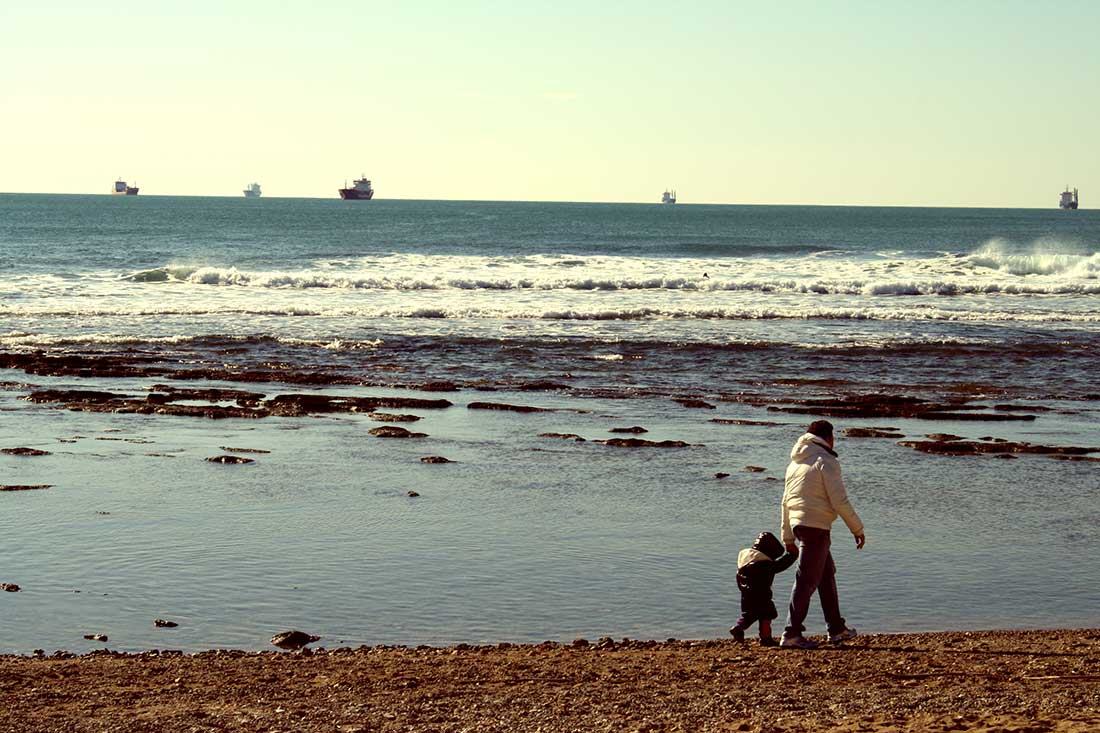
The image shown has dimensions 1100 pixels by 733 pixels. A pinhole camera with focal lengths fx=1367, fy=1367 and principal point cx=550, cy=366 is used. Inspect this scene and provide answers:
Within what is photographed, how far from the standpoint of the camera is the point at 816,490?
31.7ft

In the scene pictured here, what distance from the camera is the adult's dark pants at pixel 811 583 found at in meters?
9.66

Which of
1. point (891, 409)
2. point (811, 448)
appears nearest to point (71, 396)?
point (891, 409)

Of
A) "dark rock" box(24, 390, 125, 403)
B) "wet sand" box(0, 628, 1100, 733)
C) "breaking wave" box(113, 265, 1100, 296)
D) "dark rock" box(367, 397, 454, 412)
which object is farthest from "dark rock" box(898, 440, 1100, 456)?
"breaking wave" box(113, 265, 1100, 296)

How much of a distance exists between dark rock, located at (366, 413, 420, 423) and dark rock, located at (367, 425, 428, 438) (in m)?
0.99

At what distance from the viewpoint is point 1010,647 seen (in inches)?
368

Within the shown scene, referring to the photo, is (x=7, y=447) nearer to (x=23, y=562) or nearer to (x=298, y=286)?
(x=23, y=562)

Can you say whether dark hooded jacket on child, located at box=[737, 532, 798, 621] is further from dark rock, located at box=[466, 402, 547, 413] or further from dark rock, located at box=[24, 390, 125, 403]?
dark rock, located at box=[24, 390, 125, 403]

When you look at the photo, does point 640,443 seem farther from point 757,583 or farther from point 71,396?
point 71,396

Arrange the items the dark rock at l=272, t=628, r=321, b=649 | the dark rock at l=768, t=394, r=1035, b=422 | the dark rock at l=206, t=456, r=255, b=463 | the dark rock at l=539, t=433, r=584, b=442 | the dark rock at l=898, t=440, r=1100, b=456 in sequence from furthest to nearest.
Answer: the dark rock at l=768, t=394, r=1035, b=422 → the dark rock at l=539, t=433, r=584, b=442 → the dark rock at l=898, t=440, r=1100, b=456 → the dark rock at l=206, t=456, r=255, b=463 → the dark rock at l=272, t=628, r=321, b=649

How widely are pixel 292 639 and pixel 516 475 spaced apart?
682cm

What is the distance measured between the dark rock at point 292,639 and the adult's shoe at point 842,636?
3.63m

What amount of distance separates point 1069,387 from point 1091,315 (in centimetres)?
1830

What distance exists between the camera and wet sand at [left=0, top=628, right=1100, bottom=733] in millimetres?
7336

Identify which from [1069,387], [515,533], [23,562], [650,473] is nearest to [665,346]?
[1069,387]
